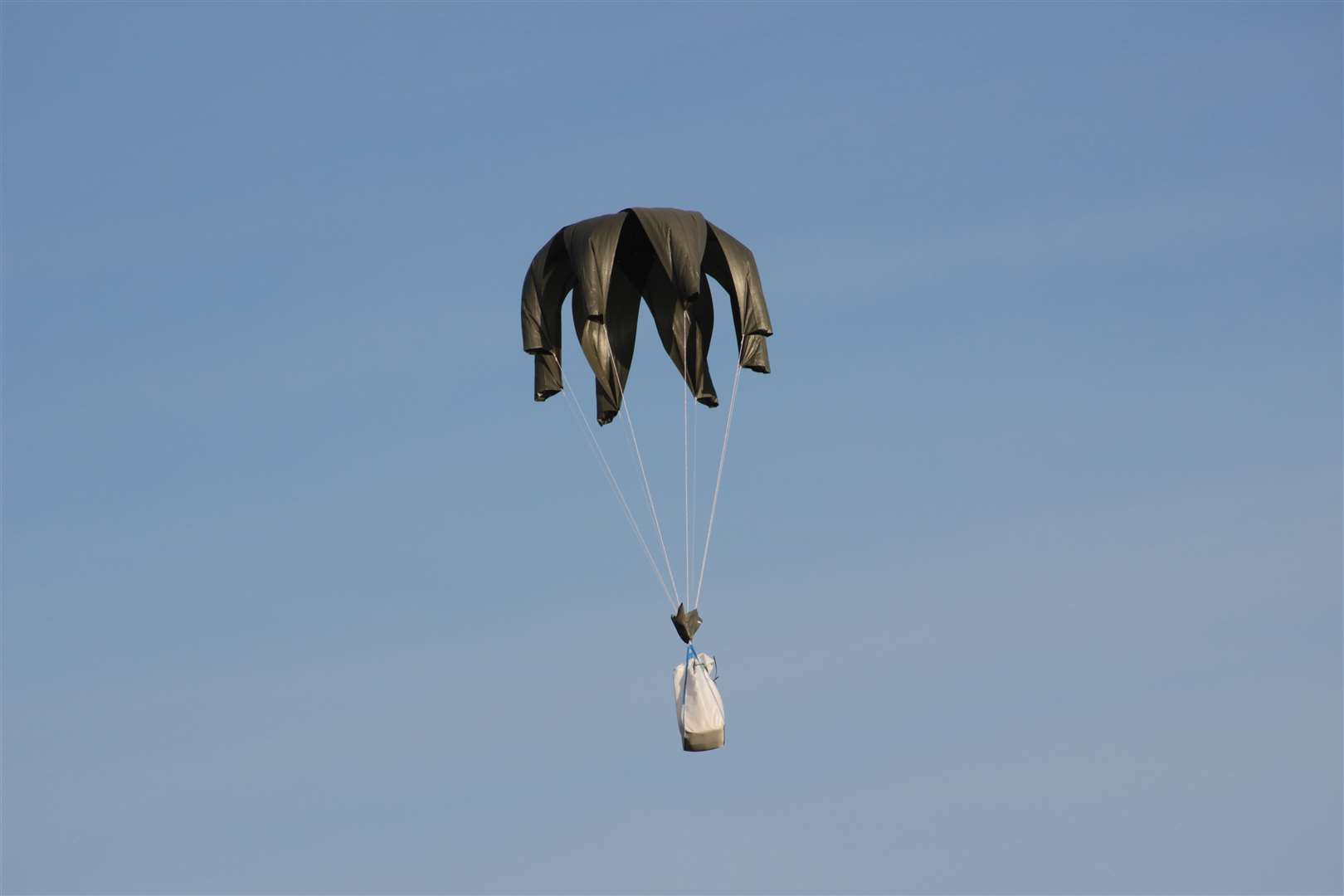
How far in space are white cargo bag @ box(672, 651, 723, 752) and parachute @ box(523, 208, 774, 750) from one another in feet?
0.72

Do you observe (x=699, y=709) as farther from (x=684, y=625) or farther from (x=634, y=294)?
(x=634, y=294)

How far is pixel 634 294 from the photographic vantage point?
3541cm

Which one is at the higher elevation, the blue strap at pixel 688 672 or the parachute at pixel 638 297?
the parachute at pixel 638 297

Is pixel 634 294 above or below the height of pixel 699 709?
above

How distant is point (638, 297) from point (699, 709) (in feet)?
24.6

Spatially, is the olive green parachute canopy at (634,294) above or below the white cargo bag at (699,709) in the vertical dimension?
above

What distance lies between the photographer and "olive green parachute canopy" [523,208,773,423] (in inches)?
1302

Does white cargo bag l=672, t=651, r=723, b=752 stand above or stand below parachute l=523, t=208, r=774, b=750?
below

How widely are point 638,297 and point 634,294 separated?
0.41 ft

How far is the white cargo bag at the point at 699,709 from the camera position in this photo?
103ft

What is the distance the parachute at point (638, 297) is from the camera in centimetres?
3300

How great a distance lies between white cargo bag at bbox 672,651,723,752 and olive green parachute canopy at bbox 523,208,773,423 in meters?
4.70

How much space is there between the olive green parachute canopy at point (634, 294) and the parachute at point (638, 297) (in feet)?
0.04

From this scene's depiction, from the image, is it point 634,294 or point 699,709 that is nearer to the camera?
point 699,709
